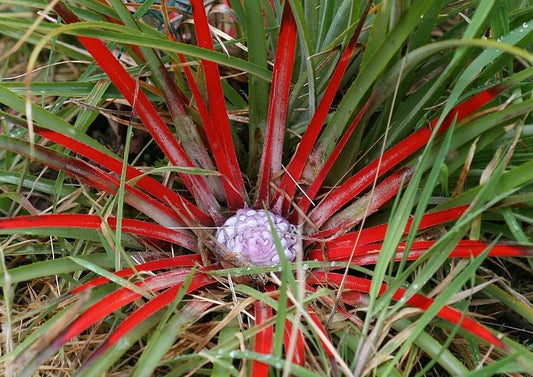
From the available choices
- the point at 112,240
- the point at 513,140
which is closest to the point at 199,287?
the point at 112,240

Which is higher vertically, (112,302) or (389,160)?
(389,160)

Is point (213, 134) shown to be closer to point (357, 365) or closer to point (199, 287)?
point (199, 287)

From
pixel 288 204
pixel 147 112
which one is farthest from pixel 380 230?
pixel 147 112

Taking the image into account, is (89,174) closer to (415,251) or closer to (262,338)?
(262,338)

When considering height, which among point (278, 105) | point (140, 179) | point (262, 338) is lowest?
point (262, 338)

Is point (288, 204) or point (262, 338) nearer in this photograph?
point (262, 338)

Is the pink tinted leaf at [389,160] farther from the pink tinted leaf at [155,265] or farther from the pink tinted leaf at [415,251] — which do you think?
the pink tinted leaf at [155,265]
